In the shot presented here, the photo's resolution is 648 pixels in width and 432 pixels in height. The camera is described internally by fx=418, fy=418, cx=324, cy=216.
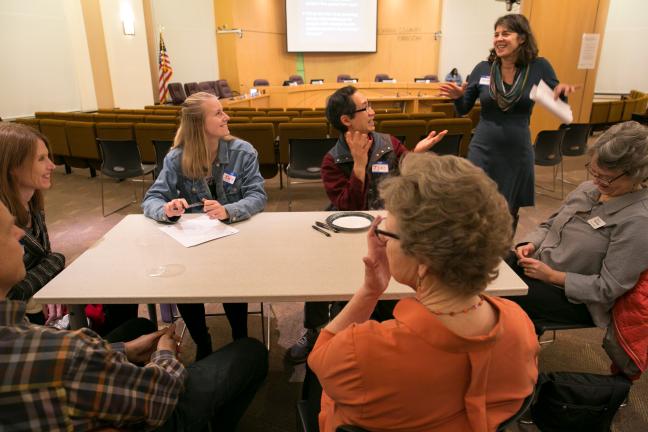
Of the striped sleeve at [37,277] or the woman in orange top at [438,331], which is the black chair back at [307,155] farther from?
the woman in orange top at [438,331]

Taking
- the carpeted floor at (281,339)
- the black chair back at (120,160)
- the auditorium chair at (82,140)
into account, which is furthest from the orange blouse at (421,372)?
the auditorium chair at (82,140)

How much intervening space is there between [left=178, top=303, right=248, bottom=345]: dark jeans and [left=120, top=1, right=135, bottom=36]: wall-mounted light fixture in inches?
330

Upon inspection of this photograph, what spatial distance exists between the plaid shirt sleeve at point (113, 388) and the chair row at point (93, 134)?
4.24m

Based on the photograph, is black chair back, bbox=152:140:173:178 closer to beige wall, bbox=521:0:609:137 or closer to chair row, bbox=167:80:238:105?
beige wall, bbox=521:0:609:137

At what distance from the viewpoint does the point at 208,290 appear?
1.38 meters

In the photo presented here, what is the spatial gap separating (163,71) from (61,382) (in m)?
10.4

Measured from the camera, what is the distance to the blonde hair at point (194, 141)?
2176mm

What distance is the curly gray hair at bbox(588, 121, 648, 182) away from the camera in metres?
1.51

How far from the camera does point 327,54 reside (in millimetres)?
13523

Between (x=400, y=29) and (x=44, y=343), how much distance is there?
14.3 metres

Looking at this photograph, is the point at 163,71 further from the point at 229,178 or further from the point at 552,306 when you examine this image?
the point at 552,306

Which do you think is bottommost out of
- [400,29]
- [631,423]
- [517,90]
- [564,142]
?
[631,423]

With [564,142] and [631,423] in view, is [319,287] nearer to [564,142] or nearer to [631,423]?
[631,423]

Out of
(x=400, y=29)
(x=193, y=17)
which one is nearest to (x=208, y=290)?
(x=193, y=17)
